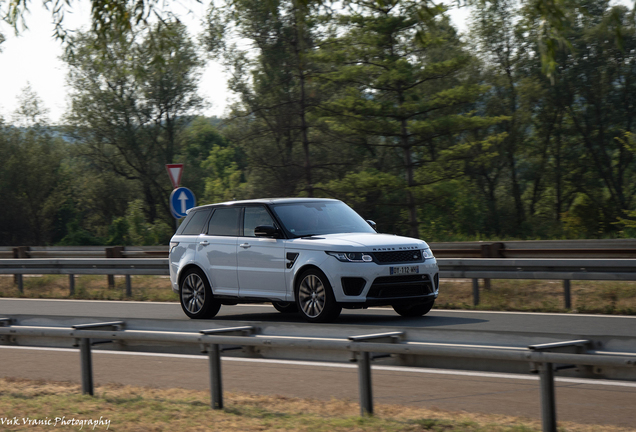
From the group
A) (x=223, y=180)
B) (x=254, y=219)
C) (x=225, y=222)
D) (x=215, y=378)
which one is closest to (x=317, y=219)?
(x=254, y=219)

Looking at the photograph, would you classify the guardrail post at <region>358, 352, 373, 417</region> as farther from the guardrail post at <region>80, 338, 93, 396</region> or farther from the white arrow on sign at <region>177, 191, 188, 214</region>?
the white arrow on sign at <region>177, 191, 188, 214</region>

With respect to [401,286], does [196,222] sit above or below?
above

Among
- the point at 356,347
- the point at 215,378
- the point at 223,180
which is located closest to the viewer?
the point at 356,347

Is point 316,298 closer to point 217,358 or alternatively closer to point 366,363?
point 217,358

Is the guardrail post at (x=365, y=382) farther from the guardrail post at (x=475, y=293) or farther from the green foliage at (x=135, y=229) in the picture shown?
the green foliage at (x=135, y=229)

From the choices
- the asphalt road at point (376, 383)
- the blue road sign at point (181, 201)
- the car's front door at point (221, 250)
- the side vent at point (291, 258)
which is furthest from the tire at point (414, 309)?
the blue road sign at point (181, 201)

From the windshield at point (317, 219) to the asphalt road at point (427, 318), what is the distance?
126cm

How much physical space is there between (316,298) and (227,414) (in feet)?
16.6

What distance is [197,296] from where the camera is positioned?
42.1ft

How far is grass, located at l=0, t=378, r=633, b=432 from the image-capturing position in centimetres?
561

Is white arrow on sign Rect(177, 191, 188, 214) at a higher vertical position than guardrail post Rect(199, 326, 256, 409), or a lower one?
higher

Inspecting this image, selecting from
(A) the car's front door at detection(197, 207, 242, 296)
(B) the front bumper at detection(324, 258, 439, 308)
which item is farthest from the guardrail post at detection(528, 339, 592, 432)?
(A) the car's front door at detection(197, 207, 242, 296)

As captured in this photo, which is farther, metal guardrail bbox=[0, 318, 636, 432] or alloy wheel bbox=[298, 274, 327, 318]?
alloy wheel bbox=[298, 274, 327, 318]

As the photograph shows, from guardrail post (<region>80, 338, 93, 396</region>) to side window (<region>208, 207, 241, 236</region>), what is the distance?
5508 millimetres
